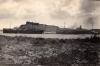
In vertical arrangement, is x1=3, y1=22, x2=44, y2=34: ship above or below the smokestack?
below

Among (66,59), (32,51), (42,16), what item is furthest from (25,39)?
(66,59)

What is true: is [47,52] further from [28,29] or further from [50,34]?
[28,29]

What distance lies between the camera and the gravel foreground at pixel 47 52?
327cm

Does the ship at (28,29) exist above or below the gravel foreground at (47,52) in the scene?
above

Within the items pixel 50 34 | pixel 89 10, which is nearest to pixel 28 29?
pixel 50 34

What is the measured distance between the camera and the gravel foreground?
10.7ft

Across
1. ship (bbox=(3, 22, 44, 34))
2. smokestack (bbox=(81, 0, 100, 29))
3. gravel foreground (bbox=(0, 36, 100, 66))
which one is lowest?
gravel foreground (bbox=(0, 36, 100, 66))

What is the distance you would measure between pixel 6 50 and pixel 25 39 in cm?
29

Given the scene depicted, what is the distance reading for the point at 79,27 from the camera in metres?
3.29

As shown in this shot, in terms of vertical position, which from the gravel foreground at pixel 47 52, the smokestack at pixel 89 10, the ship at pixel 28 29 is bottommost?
the gravel foreground at pixel 47 52

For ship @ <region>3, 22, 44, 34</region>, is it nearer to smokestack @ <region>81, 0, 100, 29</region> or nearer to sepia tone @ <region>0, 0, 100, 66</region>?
sepia tone @ <region>0, 0, 100, 66</region>

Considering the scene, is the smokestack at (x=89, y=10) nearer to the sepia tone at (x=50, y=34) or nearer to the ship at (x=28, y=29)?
the sepia tone at (x=50, y=34)

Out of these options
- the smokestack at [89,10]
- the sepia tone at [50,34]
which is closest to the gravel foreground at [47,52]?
the sepia tone at [50,34]

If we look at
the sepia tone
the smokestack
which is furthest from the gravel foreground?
the smokestack
